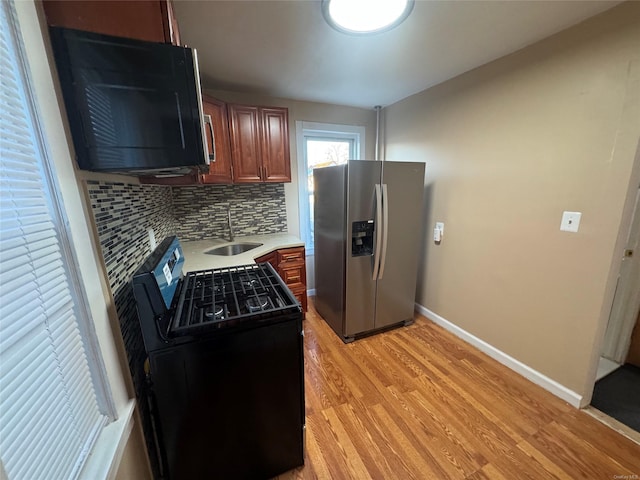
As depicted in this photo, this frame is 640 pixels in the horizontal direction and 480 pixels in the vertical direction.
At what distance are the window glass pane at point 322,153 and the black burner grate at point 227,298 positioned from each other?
1.77 m

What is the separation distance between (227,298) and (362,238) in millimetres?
1413

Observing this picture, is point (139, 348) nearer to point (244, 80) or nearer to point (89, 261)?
point (89, 261)

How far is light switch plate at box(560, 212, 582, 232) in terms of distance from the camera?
5.25ft

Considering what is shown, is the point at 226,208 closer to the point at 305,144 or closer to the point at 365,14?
the point at 305,144

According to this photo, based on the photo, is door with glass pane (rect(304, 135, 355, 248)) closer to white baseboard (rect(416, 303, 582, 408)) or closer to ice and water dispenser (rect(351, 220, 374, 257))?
ice and water dispenser (rect(351, 220, 374, 257))

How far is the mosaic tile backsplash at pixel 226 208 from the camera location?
8.73 feet

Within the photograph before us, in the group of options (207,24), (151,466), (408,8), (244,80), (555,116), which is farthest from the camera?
(244,80)

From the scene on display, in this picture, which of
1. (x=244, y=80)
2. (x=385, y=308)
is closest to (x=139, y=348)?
(x=385, y=308)

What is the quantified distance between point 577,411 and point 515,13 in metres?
2.48

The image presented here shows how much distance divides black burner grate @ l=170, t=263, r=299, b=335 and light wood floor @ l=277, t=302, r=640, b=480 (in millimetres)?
952

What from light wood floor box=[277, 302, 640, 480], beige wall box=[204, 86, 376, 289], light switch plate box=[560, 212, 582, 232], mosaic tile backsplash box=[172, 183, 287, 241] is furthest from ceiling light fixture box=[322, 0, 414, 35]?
light wood floor box=[277, 302, 640, 480]

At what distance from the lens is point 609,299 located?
5.06ft

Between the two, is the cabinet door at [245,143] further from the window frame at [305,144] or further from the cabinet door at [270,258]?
the cabinet door at [270,258]

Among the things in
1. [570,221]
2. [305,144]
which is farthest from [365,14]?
[570,221]
